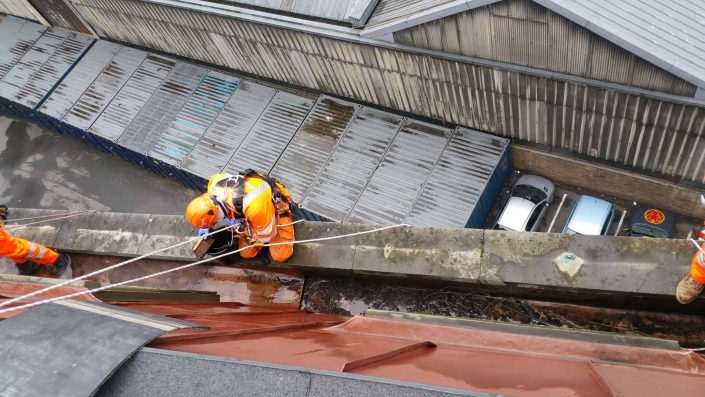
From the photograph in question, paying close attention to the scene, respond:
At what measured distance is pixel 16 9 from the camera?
2014 cm

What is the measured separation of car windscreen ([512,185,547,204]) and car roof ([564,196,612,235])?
95cm

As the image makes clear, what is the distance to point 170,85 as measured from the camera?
1711 centimetres

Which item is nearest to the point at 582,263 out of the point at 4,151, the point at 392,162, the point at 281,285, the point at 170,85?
the point at 281,285

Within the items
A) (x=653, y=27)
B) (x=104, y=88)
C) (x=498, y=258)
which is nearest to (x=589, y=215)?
(x=653, y=27)

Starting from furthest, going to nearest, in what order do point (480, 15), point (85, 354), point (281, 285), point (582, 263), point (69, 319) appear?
point (480, 15)
point (281, 285)
point (582, 263)
point (69, 319)
point (85, 354)

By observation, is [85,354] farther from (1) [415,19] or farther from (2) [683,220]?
(2) [683,220]

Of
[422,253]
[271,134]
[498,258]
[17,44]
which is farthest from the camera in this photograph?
[17,44]

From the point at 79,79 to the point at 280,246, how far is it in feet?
48.7

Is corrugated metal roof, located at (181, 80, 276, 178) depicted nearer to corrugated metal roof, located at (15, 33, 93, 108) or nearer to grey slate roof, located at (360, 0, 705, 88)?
corrugated metal roof, located at (15, 33, 93, 108)

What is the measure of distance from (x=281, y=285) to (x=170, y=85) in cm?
1173

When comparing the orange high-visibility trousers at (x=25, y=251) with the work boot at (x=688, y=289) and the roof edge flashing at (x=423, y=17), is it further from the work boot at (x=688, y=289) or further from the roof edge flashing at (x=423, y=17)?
the work boot at (x=688, y=289)

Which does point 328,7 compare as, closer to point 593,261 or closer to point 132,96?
point 132,96

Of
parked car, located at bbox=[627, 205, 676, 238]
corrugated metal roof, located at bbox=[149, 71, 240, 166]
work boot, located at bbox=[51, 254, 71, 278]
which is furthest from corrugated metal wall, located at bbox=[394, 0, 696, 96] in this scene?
work boot, located at bbox=[51, 254, 71, 278]

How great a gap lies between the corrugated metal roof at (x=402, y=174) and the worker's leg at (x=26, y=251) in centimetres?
705
